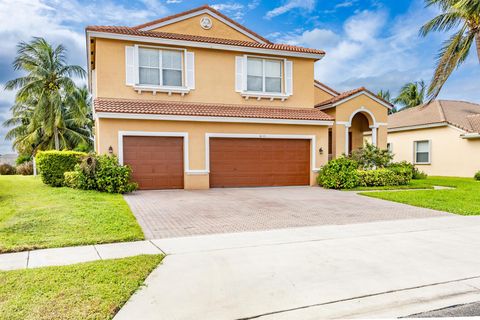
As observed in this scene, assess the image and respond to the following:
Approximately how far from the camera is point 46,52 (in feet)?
90.4

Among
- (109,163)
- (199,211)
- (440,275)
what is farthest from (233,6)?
(440,275)

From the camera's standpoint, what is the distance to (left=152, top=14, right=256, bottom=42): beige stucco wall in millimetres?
17000

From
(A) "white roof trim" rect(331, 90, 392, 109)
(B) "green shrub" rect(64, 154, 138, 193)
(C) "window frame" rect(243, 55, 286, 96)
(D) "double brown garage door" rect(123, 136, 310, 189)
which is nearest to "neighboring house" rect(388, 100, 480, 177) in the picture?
(A) "white roof trim" rect(331, 90, 392, 109)

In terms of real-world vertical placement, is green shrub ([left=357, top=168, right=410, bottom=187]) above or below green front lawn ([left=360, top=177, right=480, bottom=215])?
above

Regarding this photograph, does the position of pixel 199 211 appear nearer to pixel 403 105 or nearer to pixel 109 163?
pixel 109 163

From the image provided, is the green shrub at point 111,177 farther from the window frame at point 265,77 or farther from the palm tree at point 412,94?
the palm tree at point 412,94

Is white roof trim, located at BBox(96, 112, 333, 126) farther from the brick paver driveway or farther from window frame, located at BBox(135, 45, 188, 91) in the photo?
the brick paver driveway

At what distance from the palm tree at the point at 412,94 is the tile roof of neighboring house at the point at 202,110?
3066 cm

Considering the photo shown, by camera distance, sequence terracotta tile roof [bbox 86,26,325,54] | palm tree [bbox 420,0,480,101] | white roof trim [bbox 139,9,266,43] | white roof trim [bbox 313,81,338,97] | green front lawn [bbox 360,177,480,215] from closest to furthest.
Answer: green front lawn [bbox 360,177,480,215]
terracotta tile roof [bbox 86,26,325,54]
palm tree [bbox 420,0,480,101]
white roof trim [bbox 139,9,266,43]
white roof trim [bbox 313,81,338,97]

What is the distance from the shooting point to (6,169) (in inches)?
1128

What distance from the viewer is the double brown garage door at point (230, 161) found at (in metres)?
14.3

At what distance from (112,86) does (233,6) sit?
8.77 metres

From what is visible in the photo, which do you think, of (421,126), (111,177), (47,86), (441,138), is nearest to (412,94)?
(421,126)

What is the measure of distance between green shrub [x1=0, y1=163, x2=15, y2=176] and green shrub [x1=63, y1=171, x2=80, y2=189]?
19.2 metres
